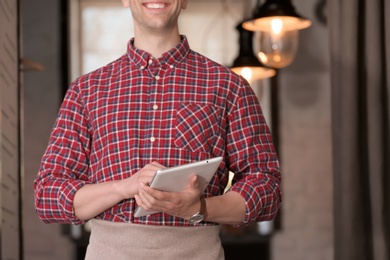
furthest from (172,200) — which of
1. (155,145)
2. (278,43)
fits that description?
(278,43)

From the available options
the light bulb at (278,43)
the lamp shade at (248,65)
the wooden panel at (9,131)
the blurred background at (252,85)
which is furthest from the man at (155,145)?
the blurred background at (252,85)

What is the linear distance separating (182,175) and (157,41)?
0.32 metres

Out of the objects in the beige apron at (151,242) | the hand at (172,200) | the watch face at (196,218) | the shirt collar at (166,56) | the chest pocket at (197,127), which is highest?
the shirt collar at (166,56)

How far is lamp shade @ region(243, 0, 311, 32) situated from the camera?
10.9 feet

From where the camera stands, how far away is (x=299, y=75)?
15.3 feet

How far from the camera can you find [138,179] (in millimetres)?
1396

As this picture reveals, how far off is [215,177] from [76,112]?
0.92 feet

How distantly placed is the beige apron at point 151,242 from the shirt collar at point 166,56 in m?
0.30

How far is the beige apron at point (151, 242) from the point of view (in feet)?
4.87

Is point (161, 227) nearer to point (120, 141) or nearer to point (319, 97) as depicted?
point (120, 141)

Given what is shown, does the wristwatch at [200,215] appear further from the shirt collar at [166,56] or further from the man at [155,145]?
the shirt collar at [166,56]

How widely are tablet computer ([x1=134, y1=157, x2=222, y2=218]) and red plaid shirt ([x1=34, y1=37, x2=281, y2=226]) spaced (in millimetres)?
109

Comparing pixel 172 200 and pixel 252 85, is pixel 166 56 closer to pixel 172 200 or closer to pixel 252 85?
pixel 172 200

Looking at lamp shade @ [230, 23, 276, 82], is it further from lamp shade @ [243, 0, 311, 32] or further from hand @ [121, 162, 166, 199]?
hand @ [121, 162, 166, 199]
